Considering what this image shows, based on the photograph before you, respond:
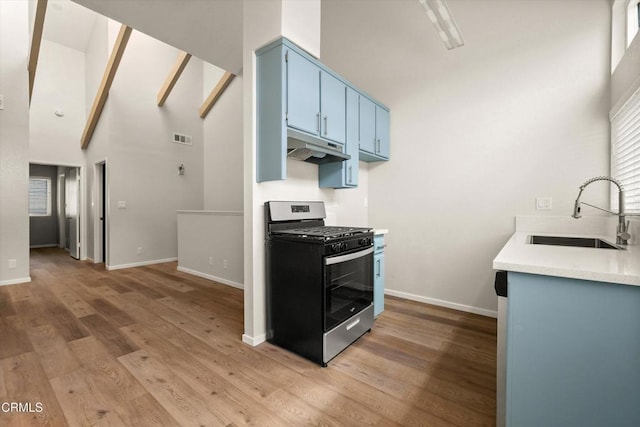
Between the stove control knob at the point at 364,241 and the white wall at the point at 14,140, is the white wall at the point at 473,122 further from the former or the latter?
the white wall at the point at 14,140

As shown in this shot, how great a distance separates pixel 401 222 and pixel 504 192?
1.14 m

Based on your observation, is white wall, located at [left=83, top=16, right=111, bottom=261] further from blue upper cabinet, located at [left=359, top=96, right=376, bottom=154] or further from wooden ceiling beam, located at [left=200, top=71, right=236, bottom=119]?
blue upper cabinet, located at [left=359, top=96, right=376, bottom=154]

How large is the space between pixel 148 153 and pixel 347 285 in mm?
5413

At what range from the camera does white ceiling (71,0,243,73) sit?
313cm

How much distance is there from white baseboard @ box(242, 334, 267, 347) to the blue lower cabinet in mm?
1093

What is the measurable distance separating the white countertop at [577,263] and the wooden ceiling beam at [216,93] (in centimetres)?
597

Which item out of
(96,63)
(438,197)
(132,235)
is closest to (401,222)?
(438,197)

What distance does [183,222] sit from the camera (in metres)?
5.08

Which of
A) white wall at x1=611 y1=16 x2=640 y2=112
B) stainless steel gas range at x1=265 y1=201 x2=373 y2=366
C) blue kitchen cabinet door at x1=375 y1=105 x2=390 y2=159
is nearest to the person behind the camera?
white wall at x1=611 y1=16 x2=640 y2=112

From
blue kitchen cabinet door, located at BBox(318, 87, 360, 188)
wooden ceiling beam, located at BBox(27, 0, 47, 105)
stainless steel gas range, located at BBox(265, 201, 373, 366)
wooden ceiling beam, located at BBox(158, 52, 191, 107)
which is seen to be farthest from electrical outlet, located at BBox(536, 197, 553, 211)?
wooden ceiling beam, located at BBox(27, 0, 47, 105)

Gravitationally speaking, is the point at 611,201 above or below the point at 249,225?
above

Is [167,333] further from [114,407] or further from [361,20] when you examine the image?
[361,20]

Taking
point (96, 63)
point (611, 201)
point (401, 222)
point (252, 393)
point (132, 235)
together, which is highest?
point (96, 63)

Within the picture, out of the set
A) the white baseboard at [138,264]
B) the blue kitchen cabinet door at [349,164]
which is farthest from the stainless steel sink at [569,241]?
the white baseboard at [138,264]
